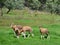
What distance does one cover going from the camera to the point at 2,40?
2431cm

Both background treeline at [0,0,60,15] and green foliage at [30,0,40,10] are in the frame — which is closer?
background treeline at [0,0,60,15]

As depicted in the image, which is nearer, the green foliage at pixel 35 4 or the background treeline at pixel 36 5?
the background treeline at pixel 36 5

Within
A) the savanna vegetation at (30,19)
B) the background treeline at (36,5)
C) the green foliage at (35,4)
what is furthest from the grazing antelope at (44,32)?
the green foliage at (35,4)

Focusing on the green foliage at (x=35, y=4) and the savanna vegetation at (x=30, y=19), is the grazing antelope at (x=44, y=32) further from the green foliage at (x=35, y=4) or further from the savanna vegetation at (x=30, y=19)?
the green foliage at (x=35, y=4)

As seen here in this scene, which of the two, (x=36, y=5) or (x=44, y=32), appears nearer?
(x=44, y=32)

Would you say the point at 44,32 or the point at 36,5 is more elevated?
the point at 44,32

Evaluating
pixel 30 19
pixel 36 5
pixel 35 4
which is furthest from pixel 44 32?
pixel 36 5

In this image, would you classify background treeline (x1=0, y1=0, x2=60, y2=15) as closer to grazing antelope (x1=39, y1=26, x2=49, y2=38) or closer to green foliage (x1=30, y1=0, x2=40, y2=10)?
green foliage (x1=30, y1=0, x2=40, y2=10)

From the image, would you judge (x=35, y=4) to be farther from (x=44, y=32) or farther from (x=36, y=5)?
(x=44, y=32)

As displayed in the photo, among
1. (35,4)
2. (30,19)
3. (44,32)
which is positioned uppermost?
(44,32)

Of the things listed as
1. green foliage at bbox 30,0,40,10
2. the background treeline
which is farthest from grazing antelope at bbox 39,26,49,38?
green foliage at bbox 30,0,40,10

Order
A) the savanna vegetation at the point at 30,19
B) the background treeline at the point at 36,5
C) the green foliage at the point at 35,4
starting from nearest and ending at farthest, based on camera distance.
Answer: the savanna vegetation at the point at 30,19
the background treeline at the point at 36,5
the green foliage at the point at 35,4

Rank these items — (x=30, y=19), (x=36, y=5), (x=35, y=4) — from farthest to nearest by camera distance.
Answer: (x=36, y=5) < (x=35, y=4) < (x=30, y=19)

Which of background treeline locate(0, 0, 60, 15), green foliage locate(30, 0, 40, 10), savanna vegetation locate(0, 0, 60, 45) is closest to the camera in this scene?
savanna vegetation locate(0, 0, 60, 45)
